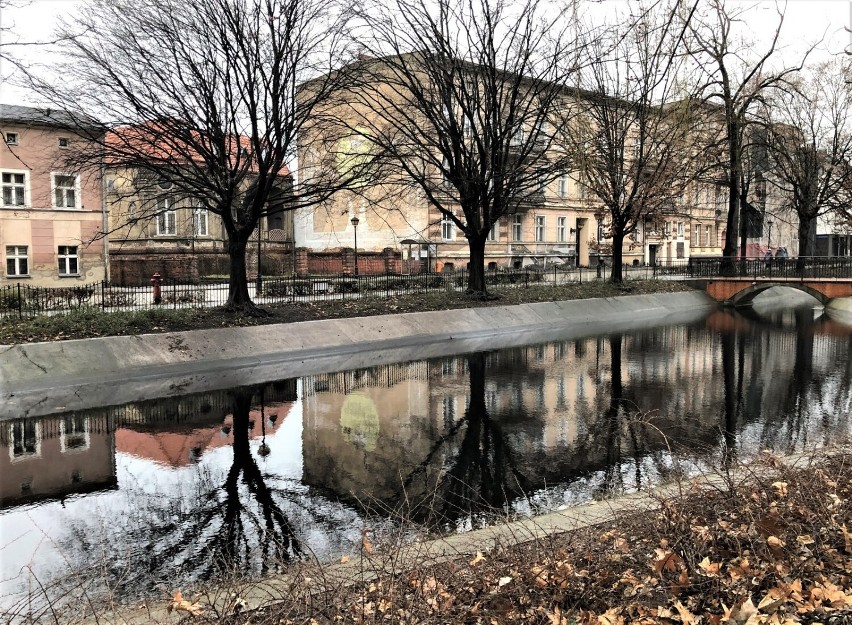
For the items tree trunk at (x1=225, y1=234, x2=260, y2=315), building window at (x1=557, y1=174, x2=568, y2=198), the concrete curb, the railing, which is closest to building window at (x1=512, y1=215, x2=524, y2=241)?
building window at (x1=557, y1=174, x2=568, y2=198)

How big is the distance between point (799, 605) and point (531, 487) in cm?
504

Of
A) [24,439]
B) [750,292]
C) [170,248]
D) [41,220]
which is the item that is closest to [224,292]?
[170,248]

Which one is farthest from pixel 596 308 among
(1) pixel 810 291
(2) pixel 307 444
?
(2) pixel 307 444

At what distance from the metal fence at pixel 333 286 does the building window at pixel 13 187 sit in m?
6.88

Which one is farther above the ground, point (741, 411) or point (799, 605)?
point (799, 605)

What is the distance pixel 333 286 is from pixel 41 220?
882 inches

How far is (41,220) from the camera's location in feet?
130

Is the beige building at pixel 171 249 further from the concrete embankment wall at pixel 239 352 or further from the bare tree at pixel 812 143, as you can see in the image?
the bare tree at pixel 812 143

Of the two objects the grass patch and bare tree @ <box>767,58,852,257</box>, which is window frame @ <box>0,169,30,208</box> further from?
bare tree @ <box>767,58,852,257</box>

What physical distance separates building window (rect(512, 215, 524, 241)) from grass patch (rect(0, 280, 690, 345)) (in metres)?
19.4

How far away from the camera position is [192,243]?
143 feet

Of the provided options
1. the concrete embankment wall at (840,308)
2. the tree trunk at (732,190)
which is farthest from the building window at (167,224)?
the concrete embankment wall at (840,308)

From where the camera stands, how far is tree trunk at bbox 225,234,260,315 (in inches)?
903

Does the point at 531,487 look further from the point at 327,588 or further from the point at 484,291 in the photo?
the point at 484,291
